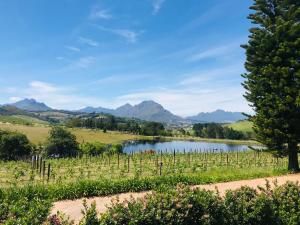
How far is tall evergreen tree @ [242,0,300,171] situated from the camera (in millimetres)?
24031

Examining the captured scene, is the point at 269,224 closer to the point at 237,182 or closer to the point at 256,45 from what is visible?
the point at 237,182

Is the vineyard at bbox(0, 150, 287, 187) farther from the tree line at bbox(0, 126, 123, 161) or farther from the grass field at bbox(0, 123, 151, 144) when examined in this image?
the grass field at bbox(0, 123, 151, 144)

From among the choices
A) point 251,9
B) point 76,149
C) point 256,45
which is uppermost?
point 251,9

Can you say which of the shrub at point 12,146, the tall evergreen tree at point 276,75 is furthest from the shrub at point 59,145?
the tall evergreen tree at point 276,75

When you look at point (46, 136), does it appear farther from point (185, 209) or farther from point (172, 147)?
point (185, 209)

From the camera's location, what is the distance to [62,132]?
6084 centimetres

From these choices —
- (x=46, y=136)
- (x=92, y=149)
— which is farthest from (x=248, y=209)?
(x=46, y=136)

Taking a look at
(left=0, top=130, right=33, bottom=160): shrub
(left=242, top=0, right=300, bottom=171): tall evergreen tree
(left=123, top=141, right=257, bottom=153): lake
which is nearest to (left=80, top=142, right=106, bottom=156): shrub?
(left=0, top=130, right=33, bottom=160): shrub

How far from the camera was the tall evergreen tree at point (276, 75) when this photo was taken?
78.8 ft

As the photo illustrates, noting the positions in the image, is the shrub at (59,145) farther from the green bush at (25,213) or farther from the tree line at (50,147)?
the green bush at (25,213)

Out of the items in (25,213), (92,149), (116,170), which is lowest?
(116,170)

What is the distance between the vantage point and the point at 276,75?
24.4m

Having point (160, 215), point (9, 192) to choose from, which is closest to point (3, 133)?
point (9, 192)

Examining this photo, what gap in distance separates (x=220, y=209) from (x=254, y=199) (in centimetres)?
128
